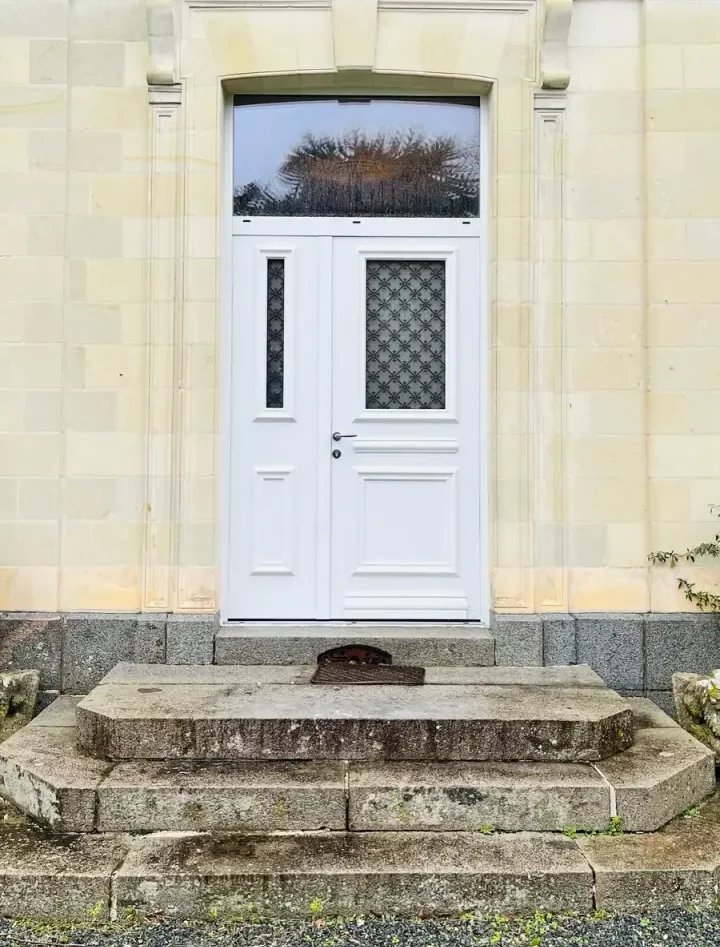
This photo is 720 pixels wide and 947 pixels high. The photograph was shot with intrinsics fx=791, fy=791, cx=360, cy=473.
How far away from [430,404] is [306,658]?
5.32 feet

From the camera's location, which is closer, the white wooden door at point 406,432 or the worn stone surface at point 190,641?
the worn stone surface at point 190,641

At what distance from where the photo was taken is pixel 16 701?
398cm

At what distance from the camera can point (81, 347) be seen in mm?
4418

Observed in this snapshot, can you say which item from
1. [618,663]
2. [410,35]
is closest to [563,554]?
[618,663]

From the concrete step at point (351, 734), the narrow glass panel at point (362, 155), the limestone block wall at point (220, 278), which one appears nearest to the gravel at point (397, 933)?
the concrete step at point (351, 734)

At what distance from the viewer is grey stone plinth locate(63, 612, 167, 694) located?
14.1 feet

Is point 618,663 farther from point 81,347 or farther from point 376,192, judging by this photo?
point 81,347

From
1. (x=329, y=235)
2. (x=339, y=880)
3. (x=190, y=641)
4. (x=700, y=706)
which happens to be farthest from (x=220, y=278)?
(x=700, y=706)

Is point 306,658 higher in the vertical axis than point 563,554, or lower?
lower

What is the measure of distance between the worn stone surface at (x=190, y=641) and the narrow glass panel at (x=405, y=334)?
1.60m

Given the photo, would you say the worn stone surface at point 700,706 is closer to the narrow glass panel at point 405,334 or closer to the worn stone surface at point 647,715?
the worn stone surface at point 647,715

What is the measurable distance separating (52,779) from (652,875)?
2310mm

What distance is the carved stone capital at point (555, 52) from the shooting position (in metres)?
4.38

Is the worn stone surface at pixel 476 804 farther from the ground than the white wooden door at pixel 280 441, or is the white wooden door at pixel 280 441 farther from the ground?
the white wooden door at pixel 280 441
